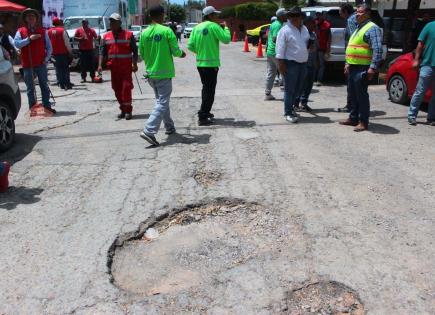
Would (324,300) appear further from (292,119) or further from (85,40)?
(85,40)

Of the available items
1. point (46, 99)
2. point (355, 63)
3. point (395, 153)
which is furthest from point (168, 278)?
point (46, 99)

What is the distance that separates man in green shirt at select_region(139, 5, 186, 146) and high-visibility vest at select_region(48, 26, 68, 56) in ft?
21.6

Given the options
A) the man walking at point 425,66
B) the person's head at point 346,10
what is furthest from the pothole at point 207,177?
the person's head at point 346,10

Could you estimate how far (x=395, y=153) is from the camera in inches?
240

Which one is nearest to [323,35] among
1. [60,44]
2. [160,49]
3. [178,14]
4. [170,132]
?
[170,132]

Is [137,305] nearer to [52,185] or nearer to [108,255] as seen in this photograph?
[108,255]

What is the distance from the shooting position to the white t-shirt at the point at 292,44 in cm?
734

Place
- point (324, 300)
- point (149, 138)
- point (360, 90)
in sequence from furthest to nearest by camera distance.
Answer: point (360, 90) < point (149, 138) < point (324, 300)

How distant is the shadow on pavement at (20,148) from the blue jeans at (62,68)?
18.2 ft

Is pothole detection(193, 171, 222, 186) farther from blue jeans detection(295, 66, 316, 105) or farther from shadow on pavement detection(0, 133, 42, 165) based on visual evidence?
blue jeans detection(295, 66, 316, 105)

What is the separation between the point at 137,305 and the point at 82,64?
12277 millimetres

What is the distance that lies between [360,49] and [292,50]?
43.0 inches

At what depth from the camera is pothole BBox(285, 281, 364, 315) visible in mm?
2898

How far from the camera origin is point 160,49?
6477 millimetres
